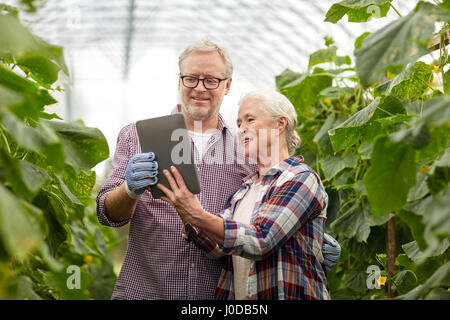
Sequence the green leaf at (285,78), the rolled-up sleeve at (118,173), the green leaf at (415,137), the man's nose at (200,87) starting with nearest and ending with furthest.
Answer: the green leaf at (415,137) < the rolled-up sleeve at (118,173) < the man's nose at (200,87) < the green leaf at (285,78)

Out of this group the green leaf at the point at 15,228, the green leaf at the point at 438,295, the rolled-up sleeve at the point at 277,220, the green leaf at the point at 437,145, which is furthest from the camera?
the rolled-up sleeve at the point at 277,220

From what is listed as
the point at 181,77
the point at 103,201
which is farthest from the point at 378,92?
the point at 103,201

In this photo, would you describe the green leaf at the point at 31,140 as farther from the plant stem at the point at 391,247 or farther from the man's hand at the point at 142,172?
the plant stem at the point at 391,247

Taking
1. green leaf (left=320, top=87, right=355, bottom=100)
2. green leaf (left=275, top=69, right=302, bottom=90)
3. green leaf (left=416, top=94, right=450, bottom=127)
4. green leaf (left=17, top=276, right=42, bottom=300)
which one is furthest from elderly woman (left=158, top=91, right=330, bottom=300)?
green leaf (left=275, top=69, right=302, bottom=90)

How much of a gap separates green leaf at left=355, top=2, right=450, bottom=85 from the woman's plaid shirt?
654 millimetres

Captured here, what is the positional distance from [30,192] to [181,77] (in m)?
1.26

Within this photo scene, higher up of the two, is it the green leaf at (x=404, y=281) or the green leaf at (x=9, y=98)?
the green leaf at (x=9, y=98)

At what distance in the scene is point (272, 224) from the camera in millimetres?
1668

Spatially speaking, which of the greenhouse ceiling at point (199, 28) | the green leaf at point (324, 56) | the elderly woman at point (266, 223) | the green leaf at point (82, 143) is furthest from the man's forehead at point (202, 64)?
the greenhouse ceiling at point (199, 28)

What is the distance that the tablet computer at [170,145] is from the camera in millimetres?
1719

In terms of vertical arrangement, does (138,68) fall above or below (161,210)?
above

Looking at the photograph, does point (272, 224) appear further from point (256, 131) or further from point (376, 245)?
point (376, 245)

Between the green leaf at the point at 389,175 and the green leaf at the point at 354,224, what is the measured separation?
1.68 meters
